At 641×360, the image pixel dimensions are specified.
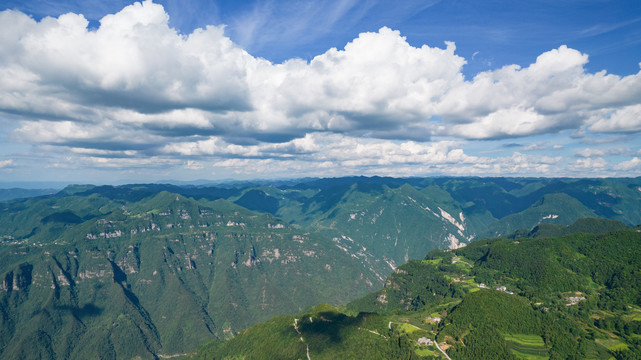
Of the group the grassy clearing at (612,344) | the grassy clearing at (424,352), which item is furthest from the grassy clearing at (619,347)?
the grassy clearing at (424,352)

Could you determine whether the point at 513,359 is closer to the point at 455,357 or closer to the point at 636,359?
the point at 455,357

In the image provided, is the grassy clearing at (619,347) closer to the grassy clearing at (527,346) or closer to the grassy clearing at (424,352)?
the grassy clearing at (527,346)

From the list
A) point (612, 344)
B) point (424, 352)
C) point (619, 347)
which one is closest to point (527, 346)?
point (619, 347)

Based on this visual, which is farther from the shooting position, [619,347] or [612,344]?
[612,344]

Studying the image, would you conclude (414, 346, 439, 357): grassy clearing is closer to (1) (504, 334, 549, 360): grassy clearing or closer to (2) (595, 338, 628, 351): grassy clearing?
(1) (504, 334, 549, 360): grassy clearing

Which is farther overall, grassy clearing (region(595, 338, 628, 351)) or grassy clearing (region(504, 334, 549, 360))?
grassy clearing (region(504, 334, 549, 360))

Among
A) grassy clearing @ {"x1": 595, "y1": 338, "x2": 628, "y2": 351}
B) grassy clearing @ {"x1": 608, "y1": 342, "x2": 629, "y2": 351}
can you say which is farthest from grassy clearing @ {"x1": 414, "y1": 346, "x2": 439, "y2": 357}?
grassy clearing @ {"x1": 608, "y1": 342, "x2": 629, "y2": 351}

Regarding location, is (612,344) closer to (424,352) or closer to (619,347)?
(619,347)

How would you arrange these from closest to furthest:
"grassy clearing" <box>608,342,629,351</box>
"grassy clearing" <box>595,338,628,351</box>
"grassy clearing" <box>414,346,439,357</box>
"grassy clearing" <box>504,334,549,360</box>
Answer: "grassy clearing" <box>608,342,629,351</box>
"grassy clearing" <box>595,338,628,351</box>
"grassy clearing" <box>504,334,549,360</box>
"grassy clearing" <box>414,346,439,357</box>
